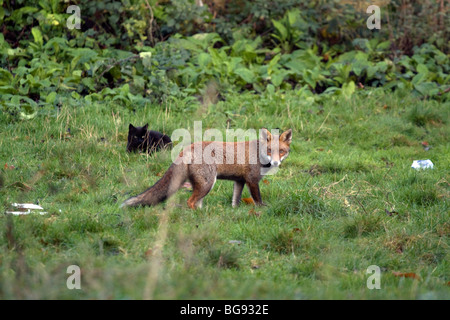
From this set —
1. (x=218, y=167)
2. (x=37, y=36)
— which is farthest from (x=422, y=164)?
(x=37, y=36)

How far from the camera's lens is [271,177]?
786 centimetres

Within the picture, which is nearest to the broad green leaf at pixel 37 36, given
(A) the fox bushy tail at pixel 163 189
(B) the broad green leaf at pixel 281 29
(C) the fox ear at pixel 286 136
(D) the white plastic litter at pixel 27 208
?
(B) the broad green leaf at pixel 281 29

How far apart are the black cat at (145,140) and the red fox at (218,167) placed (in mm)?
2088

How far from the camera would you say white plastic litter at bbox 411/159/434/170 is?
819 cm

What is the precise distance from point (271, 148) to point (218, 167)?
76cm

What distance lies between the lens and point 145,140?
8727mm

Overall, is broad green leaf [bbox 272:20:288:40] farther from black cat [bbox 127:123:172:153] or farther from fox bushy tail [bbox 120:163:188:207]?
fox bushy tail [bbox 120:163:188:207]

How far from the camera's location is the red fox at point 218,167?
20.8 feet

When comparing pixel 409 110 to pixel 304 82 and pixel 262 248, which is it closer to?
pixel 304 82

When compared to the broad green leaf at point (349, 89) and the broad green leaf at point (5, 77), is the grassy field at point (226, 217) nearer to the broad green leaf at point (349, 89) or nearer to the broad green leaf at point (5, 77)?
the broad green leaf at point (349, 89)

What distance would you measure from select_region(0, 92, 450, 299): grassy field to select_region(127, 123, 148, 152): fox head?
22 centimetres

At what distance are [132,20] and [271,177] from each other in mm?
6788

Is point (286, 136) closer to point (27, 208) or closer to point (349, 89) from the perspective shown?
point (27, 208)

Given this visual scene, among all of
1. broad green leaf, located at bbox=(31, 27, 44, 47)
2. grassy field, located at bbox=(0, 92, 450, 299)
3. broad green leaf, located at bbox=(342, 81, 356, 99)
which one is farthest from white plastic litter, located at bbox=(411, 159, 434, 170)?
broad green leaf, located at bbox=(31, 27, 44, 47)
